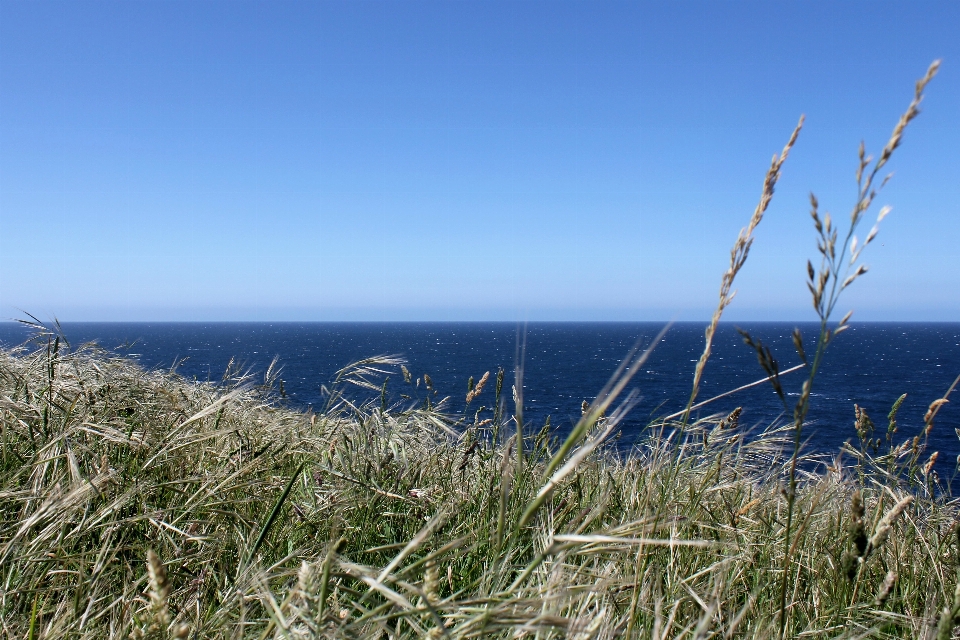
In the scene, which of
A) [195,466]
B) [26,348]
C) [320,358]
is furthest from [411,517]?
[320,358]

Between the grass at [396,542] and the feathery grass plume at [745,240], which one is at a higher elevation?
the feathery grass plume at [745,240]

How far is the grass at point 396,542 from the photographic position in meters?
1.29

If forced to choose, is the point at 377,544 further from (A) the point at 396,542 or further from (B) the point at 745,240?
(B) the point at 745,240

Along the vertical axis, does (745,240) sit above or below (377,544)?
above

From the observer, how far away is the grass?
129 centimetres

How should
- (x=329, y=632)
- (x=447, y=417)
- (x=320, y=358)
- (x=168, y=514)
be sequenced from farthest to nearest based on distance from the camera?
(x=320, y=358) < (x=447, y=417) < (x=168, y=514) < (x=329, y=632)

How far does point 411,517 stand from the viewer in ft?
8.66

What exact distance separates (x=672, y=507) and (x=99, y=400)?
2.97m

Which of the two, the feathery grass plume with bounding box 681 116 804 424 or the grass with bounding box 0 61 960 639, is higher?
the feathery grass plume with bounding box 681 116 804 424

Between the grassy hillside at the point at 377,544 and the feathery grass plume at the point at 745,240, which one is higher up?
the feathery grass plume at the point at 745,240

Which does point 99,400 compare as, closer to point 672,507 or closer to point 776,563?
point 672,507

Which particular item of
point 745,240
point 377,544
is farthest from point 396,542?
point 745,240

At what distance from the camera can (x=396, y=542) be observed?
2609mm

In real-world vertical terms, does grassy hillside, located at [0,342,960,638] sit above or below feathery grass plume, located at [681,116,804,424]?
below
